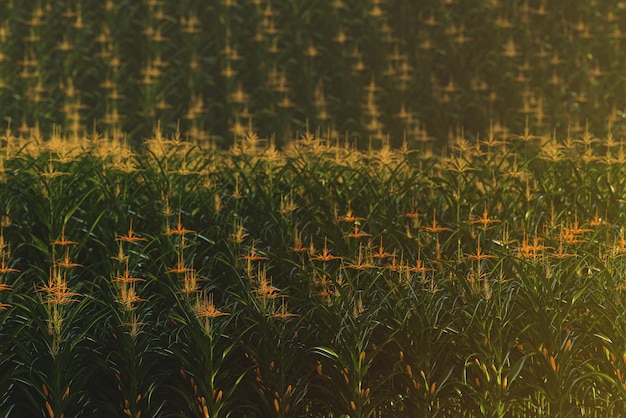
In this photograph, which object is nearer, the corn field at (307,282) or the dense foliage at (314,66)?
the corn field at (307,282)

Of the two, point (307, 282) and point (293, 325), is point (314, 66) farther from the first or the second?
point (293, 325)

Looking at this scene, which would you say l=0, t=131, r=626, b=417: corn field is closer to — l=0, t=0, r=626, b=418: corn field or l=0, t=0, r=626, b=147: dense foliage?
l=0, t=0, r=626, b=418: corn field

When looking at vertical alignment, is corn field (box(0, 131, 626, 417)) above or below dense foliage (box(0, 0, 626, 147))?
below

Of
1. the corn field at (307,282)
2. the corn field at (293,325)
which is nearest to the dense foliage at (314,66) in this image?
the corn field at (307,282)

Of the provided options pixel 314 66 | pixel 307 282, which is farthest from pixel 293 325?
pixel 314 66

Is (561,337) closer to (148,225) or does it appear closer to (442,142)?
(148,225)

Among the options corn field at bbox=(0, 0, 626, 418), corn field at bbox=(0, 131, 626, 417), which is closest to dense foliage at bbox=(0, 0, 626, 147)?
corn field at bbox=(0, 0, 626, 418)

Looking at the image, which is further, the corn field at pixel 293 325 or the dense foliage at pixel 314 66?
the dense foliage at pixel 314 66

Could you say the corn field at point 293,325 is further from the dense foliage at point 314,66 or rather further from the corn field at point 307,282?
the dense foliage at point 314,66

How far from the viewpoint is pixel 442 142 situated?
10180 millimetres

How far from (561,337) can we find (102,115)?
23.7ft

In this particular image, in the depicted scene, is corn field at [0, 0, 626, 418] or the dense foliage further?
the dense foliage

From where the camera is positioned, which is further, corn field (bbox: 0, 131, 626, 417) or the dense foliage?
the dense foliage

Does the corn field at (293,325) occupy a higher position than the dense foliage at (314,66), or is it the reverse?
the dense foliage at (314,66)
